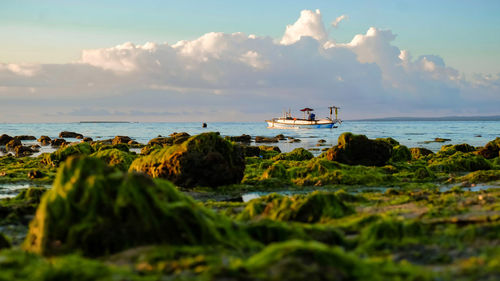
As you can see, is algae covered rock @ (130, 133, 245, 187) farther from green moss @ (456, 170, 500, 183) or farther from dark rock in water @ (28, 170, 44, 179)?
green moss @ (456, 170, 500, 183)

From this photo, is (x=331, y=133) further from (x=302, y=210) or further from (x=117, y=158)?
(x=302, y=210)

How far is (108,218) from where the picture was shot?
539 centimetres

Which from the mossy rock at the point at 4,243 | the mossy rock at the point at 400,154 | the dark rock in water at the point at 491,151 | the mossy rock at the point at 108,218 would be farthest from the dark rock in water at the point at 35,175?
the dark rock in water at the point at 491,151

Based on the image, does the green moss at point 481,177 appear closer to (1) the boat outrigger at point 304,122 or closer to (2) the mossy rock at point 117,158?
(2) the mossy rock at point 117,158

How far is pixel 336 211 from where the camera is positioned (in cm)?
750

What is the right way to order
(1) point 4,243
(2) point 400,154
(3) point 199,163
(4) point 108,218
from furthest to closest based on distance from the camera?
1. (2) point 400,154
2. (3) point 199,163
3. (1) point 4,243
4. (4) point 108,218

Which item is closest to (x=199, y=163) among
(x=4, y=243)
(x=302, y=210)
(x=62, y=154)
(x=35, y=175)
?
(x=302, y=210)

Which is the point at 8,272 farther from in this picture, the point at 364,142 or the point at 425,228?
the point at 364,142

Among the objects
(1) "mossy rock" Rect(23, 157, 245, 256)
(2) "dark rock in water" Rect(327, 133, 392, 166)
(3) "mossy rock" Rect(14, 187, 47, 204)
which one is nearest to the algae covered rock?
(3) "mossy rock" Rect(14, 187, 47, 204)

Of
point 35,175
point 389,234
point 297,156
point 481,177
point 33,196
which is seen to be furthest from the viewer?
point 297,156

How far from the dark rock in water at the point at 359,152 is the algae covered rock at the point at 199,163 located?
18.5 ft

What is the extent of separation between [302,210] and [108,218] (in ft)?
11.0

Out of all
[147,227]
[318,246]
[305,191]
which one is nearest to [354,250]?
[318,246]

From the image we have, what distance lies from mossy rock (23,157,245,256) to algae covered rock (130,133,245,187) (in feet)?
20.9
